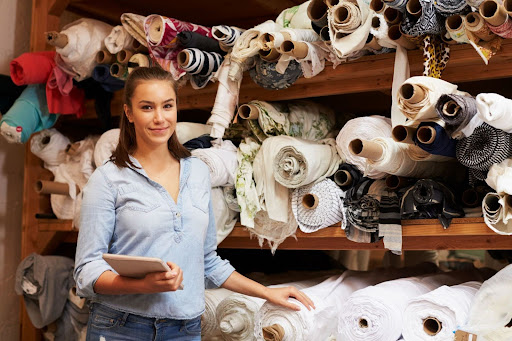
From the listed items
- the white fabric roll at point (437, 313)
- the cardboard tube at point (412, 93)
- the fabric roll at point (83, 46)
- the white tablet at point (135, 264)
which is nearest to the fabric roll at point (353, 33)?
the cardboard tube at point (412, 93)

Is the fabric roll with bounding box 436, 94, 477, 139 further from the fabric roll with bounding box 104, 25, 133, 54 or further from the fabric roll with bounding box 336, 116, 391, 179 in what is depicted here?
the fabric roll with bounding box 104, 25, 133, 54

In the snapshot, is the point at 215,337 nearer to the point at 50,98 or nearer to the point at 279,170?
the point at 279,170

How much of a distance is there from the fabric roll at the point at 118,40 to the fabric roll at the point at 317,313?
113 cm

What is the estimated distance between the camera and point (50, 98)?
8.53ft

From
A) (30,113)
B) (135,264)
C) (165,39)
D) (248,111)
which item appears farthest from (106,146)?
(135,264)

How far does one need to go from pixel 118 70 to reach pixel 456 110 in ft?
4.45

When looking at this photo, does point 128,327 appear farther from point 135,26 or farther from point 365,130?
point 135,26

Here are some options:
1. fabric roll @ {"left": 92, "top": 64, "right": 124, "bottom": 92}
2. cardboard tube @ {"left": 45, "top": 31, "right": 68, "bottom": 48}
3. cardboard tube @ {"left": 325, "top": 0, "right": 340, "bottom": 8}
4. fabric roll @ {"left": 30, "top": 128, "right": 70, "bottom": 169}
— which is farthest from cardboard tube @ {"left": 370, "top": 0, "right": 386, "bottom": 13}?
fabric roll @ {"left": 30, "top": 128, "right": 70, "bottom": 169}

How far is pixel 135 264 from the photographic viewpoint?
1.40 metres

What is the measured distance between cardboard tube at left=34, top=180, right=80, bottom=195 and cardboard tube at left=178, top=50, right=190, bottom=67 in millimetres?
784

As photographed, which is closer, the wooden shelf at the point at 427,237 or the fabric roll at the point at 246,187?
the wooden shelf at the point at 427,237

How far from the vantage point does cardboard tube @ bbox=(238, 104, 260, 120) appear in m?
2.13

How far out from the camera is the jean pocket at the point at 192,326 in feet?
5.36

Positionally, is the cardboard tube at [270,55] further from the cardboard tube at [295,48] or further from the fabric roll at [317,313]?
the fabric roll at [317,313]
